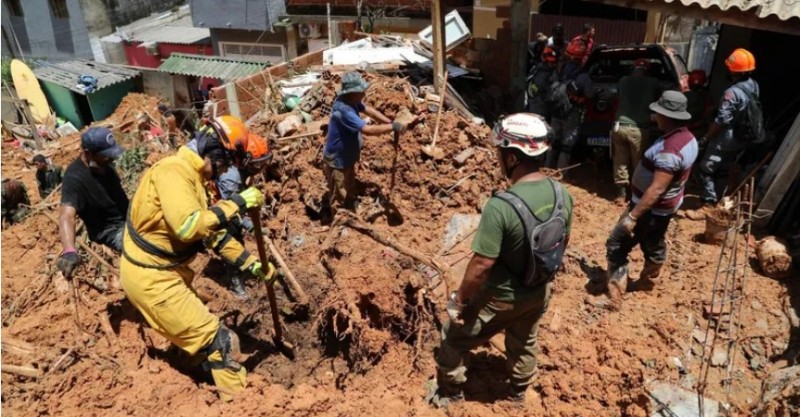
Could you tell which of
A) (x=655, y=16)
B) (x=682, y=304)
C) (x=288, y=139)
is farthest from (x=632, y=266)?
(x=655, y=16)

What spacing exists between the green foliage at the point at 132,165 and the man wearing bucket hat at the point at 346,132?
5167 millimetres

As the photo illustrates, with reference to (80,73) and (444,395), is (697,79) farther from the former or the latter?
(80,73)

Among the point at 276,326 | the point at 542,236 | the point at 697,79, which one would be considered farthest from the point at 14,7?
the point at 542,236

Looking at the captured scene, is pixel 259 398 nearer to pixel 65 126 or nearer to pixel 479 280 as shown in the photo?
pixel 479 280

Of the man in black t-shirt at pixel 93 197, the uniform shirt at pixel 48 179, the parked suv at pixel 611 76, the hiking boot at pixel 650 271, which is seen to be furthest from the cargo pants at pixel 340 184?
the uniform shirt at pixel 48 179

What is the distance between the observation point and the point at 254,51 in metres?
17.7

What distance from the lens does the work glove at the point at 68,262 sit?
4027 mm

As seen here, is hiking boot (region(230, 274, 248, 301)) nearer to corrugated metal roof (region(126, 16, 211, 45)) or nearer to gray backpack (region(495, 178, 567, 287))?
gray backpack (region(495, 178, 567, 287))

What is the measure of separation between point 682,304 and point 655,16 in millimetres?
12670

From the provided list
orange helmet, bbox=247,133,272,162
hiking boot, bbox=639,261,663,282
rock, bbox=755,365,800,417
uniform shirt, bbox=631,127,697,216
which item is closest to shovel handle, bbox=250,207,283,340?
orange helmet, bbox=247,133,272,162

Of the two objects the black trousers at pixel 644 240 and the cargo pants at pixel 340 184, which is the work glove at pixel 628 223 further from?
the cargo pants at pixel 340 184

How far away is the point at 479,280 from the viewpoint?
3.04 meters

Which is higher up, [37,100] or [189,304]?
[189,304]

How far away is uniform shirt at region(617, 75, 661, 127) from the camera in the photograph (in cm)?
634
